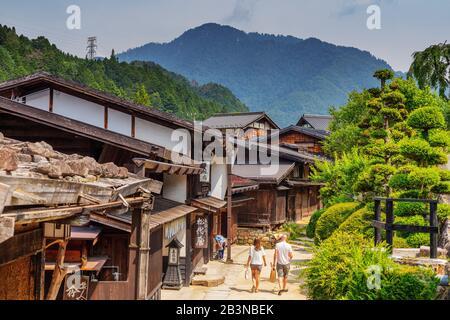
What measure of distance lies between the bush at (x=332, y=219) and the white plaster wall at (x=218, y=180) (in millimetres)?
5070

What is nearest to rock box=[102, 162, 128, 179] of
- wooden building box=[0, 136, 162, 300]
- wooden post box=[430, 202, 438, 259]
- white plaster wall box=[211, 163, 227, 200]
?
wooden building box=[0, 136, 162, 300]

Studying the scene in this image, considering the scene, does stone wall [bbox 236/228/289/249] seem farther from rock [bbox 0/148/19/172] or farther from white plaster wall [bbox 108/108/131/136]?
rock [bbox 0/148/19/172]

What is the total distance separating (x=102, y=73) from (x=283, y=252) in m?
80.0

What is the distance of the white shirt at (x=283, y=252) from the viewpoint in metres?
13.1

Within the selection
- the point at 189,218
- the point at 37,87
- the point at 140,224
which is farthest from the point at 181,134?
the point at 140,224

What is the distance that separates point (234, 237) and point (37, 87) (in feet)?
53.4

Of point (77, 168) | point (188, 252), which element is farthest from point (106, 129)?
point (77, 168)

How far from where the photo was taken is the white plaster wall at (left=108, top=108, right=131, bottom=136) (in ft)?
50.6

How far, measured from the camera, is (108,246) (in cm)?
1084

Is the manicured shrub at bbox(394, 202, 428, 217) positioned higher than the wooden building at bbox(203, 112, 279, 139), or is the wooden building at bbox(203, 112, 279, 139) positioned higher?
the wooden building at bbox(203, 112, 279, 139)

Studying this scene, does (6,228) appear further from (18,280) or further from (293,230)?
(293,230)

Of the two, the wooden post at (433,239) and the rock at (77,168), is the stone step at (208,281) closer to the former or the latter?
the wooden post at (433,239)

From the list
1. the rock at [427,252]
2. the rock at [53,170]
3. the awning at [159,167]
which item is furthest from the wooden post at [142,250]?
the rock at [427,252]

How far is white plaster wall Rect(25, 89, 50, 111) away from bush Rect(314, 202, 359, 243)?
42.5ft
